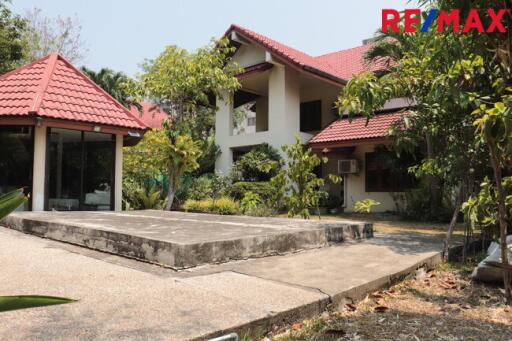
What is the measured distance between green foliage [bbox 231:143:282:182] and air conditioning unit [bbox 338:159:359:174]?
91.7 inches

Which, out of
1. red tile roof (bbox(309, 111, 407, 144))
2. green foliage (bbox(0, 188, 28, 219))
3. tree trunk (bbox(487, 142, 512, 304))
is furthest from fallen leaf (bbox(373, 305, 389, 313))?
red tile roof (bbox(309, 111, 407, 144))

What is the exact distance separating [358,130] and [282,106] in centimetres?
307

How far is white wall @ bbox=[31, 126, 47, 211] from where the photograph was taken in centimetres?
916

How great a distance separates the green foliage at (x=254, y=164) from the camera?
612 inches

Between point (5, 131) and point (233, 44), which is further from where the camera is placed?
point (233, 44)

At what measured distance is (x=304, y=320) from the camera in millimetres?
2916

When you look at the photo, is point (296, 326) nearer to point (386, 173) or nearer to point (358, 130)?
point (358, 130)

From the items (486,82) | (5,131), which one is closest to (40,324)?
(486,82)

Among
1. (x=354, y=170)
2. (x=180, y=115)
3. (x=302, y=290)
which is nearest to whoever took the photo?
(x=302, y=290)

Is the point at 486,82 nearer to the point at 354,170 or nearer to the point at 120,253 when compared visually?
the point at 120,253

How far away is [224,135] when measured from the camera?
18.1 m

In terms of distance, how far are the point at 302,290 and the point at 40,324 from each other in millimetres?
1843

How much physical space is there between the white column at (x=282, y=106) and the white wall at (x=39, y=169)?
28.5ft

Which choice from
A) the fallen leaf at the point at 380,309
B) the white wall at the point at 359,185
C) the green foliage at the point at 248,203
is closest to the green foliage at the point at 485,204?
the fallen leaf at the point at 380,309
